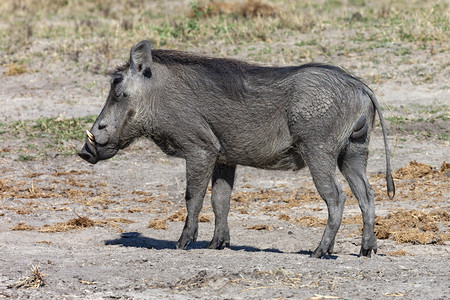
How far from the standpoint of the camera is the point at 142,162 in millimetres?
10352

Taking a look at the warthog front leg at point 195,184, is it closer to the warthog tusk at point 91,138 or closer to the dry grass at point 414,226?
the warthog tusk at point 91,138

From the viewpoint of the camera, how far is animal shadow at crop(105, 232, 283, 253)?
23.7 ft

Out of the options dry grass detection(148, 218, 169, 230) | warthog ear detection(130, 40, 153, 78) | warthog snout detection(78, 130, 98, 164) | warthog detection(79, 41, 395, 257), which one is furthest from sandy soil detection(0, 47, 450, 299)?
warthog ear detection(130, 40, 153, 78)

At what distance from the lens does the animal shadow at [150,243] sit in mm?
7214

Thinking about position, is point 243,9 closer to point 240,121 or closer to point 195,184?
point 240,121

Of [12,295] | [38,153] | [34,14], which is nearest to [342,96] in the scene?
[12,295]

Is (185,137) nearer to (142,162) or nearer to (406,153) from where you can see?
(142,162)

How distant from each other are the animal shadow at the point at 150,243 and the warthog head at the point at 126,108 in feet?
2.97

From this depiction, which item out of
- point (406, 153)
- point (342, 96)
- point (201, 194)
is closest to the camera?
point (342, 96)

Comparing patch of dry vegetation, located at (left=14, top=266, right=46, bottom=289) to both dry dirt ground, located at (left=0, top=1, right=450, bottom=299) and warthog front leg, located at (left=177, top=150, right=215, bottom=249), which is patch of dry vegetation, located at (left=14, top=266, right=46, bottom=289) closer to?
dry dirt ground, located at (left=0, top=1, right=450, bottom=299)

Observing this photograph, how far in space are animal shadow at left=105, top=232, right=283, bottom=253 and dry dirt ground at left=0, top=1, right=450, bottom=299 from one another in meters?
0.02

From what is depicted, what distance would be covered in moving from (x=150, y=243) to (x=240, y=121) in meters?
1.62

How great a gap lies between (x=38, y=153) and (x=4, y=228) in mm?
2805

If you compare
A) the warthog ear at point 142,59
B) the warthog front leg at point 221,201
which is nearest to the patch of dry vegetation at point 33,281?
the warthog front leg at point 221,201
